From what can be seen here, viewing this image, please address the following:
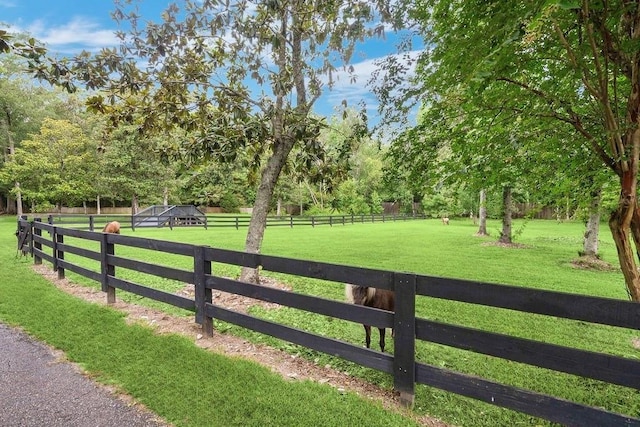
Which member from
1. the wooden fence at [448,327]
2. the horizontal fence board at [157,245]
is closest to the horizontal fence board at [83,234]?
the horizontal fence board at [157,245]

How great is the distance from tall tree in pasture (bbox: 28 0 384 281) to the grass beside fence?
8.44 ft

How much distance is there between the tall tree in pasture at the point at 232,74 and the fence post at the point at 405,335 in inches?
132

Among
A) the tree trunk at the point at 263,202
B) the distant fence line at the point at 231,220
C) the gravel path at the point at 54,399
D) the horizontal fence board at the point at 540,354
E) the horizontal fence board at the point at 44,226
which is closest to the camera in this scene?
the horizontal fence board at the point at 540,354

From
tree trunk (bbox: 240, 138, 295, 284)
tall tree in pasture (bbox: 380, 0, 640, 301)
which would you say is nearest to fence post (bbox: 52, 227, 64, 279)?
tree trunk (bbox: 240, 138, 295, 284)

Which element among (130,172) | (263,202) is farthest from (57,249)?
(130,172)

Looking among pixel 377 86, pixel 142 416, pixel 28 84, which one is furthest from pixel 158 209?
pixel 142 416

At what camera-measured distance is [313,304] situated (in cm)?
321

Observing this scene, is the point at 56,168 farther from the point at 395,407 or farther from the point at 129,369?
the point at 395,407

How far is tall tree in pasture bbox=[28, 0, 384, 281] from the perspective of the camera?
16.6ft

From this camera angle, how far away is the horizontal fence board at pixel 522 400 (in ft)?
6.44

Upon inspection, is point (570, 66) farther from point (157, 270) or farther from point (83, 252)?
point (83, 252)

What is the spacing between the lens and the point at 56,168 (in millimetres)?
27203

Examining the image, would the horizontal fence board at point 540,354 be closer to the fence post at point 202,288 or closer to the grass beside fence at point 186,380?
the grass beside fence at point 186,380

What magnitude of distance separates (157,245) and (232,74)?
331cm
